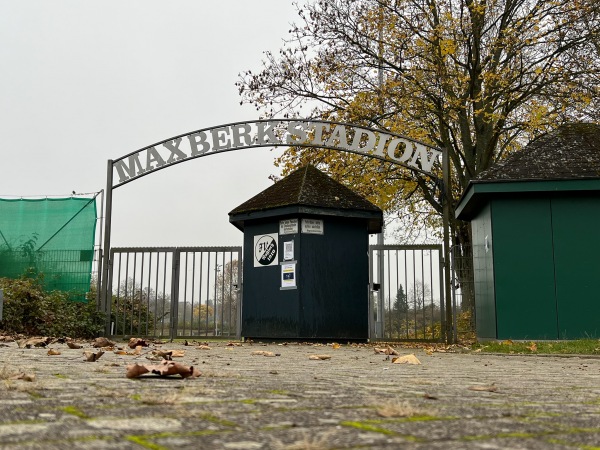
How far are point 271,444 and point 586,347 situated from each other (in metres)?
9.64

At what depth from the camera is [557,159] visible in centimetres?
1314

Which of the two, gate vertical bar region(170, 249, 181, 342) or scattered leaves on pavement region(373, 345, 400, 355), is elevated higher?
gate vertical bar region(170, 249, 181, 342)

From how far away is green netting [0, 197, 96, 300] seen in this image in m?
15.6

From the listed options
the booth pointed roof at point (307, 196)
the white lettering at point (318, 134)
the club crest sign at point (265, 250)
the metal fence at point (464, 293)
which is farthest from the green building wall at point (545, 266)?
the club crest sign at point (265, 250)

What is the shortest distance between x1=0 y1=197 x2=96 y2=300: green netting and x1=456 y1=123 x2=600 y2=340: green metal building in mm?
8226

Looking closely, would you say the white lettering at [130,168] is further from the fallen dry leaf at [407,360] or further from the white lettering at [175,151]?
the fallen dry leaf at [407,360]

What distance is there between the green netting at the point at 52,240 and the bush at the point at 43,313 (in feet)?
1.33

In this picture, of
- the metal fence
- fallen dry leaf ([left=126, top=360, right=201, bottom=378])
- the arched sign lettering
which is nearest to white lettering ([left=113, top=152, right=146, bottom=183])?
the arched sign lettering

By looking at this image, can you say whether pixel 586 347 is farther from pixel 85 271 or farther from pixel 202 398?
pixel 85 271

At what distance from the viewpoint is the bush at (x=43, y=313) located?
45.5 feet

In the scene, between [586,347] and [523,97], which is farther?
[523,97]

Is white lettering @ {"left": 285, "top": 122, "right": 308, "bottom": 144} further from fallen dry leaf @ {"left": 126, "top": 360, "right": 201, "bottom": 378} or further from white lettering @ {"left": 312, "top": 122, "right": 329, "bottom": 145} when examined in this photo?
fallen dry leaf @ {"left": 126, "top": 360, "right": 201, "bottom": 378}

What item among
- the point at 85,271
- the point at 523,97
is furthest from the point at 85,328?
the point at 523,97

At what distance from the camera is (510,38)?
18312mm
